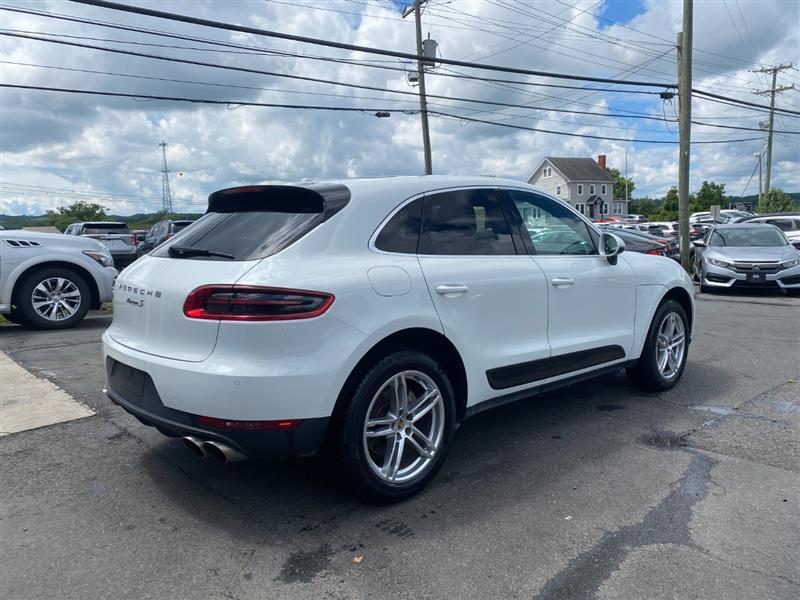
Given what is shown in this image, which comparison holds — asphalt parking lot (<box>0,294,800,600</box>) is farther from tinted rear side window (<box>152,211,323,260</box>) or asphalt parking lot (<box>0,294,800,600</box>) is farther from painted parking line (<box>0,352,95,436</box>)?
tinted rear side window (<box>152,211,323,260</box>)

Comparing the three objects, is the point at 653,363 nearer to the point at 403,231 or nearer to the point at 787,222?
the point at 403,231

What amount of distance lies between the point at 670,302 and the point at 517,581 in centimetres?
352

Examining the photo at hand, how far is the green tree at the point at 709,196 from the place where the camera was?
83688 millimetres

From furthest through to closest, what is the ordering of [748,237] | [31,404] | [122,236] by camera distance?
[122,236] < [748,237] < [31,404]

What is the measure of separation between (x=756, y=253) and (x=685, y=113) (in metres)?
6.08

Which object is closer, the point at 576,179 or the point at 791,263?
the point at 791,263

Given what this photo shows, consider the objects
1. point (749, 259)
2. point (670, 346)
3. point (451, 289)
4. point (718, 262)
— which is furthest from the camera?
point (718, 262)

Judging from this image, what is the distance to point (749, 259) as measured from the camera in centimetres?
1275

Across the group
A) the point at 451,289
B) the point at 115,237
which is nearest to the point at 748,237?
the point at 451,289

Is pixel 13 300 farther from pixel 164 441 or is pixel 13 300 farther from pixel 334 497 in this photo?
pixel 334 497

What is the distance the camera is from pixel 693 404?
5137mm

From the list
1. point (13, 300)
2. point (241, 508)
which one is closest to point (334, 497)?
point (241, 508)

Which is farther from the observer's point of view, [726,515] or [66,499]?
[66,499]

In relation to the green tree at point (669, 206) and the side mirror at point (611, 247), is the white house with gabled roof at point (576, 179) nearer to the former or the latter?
the green tree at point (669, 206)
